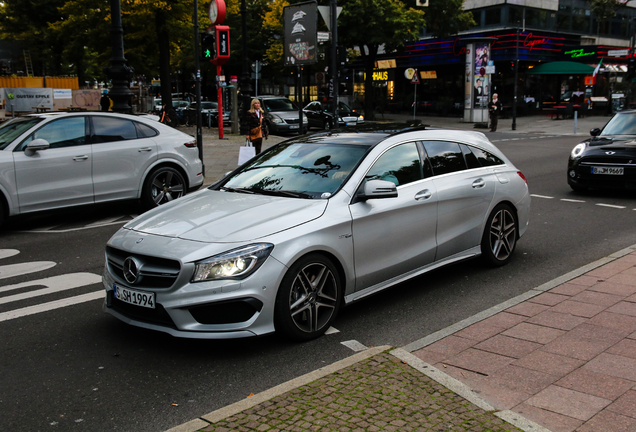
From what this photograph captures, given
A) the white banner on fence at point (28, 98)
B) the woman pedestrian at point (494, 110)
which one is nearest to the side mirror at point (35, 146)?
the woman pedestrian at point (494, 110)

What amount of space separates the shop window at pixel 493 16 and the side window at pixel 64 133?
40.2 metres

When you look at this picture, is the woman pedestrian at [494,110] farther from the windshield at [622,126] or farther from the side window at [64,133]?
the side window at [64,133]

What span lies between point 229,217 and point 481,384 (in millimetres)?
2145

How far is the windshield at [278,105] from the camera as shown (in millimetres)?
30781

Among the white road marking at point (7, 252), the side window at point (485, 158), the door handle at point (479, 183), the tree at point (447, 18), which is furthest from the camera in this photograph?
the tree at point (447, 18)

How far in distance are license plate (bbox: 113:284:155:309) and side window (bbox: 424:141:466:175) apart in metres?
3.00

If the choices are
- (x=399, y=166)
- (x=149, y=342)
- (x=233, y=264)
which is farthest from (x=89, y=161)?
(x=233, y=264)

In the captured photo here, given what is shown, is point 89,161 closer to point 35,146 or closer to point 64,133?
point 64,133

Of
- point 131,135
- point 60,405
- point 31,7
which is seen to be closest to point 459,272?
point 60,405

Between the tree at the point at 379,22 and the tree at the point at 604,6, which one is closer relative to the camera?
the tree at the point at 379,22

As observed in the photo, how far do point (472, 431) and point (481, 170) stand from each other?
3.89 metres

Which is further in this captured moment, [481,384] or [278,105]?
[278,105]

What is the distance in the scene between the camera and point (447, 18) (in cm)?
4297

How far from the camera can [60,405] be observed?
12.6 feet
